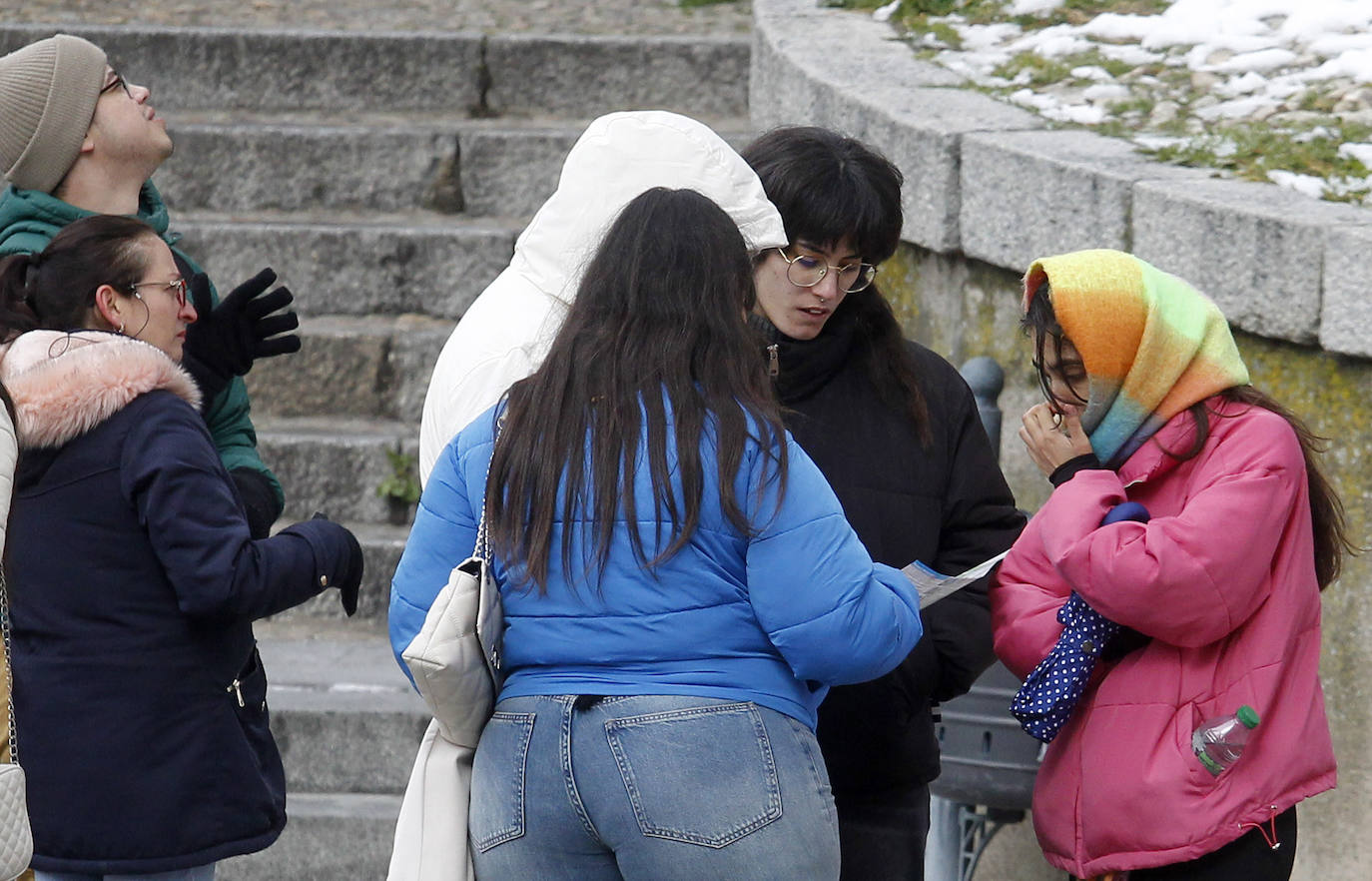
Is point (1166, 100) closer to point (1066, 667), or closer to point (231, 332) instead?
point (1066, 667)

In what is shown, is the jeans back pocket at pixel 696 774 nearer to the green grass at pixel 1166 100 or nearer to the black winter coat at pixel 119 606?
the black winter coat at pixel 119 606

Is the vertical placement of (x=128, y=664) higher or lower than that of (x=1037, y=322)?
lower

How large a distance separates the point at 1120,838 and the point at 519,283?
4.00 ft

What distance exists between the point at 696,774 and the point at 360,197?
12.7 ft

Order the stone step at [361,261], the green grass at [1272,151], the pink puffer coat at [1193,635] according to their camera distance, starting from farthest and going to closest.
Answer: the stone step at [361,261] → the green grass at [1272,151] → the pink puffer coat at [1193,635]

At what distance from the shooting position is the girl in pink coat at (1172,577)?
8.08 ft

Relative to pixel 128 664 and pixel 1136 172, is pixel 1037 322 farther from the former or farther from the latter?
→ pixel 128 664

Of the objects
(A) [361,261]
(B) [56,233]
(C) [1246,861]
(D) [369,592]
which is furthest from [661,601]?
(A) [361,261]

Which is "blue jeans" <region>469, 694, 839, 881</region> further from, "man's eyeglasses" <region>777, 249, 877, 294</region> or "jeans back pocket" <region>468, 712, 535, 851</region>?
"man's eyeglasses" <region>777, 249, 877, 294</region>

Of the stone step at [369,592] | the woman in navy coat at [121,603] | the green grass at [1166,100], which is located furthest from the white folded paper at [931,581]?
the stone step at [369,592]

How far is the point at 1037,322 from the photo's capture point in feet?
8.84

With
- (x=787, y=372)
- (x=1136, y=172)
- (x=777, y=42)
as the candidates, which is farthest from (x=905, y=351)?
(x=777, y=42)

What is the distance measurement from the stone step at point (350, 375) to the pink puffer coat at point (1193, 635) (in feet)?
9.33

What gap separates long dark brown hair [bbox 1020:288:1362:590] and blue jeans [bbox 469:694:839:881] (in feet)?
2.79
